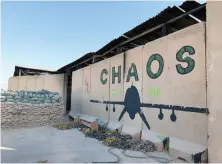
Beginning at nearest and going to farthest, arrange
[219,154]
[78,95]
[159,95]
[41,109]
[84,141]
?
[219,154], [159,95], [84,141], [41,109], [78,95]

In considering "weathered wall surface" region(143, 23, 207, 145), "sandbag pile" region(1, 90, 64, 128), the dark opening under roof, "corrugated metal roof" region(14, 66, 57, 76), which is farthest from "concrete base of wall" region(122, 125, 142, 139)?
"corrugated metal roof" region(14, 66, 57, 76)

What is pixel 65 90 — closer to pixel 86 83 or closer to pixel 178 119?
pixel 86 83

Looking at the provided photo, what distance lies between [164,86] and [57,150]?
3105mm

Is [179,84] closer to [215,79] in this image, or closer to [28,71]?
[215,79]

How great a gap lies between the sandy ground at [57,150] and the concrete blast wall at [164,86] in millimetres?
894

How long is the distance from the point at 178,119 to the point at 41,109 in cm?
606

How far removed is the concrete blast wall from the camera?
4.27 m

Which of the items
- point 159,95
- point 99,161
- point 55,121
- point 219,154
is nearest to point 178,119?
point 159,95

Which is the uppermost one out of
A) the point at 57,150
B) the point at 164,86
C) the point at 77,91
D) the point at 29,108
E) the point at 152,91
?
the point at 164,86

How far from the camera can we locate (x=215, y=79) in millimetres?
3486

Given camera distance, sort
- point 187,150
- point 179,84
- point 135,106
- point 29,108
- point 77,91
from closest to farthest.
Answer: point 187,150, point 179,84, point 135,106, point 29,108, point 77,91

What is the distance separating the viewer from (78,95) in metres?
11.8

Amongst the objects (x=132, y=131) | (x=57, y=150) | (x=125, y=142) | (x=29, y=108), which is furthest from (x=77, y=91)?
(x=57, y=150)

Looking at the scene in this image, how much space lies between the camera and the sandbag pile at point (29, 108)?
808 centimetres
